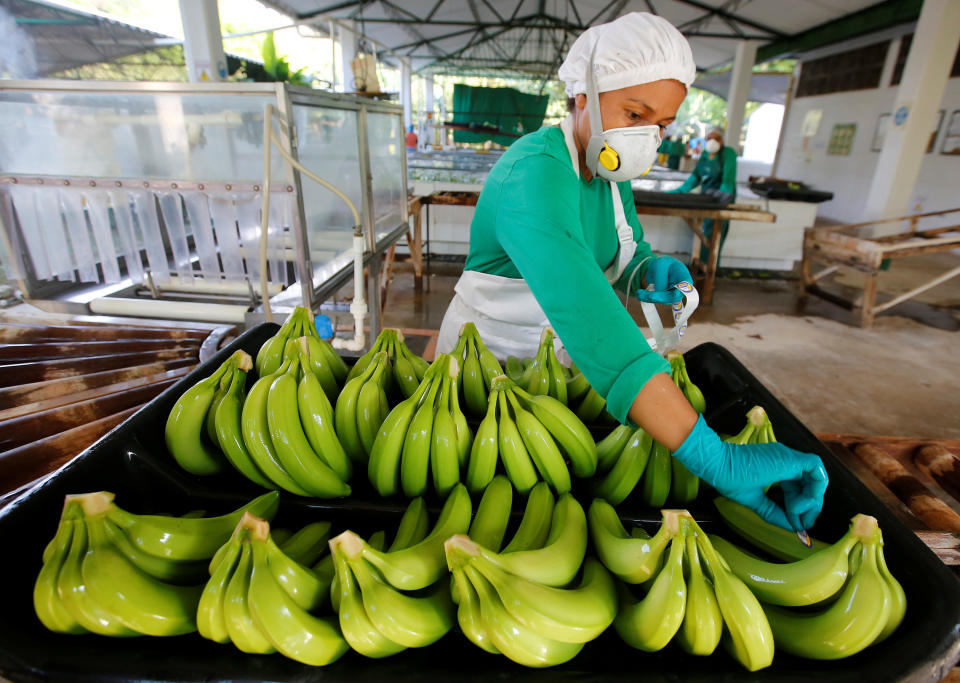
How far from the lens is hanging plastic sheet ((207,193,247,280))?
87.4 inches

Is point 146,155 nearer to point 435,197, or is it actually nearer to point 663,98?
point 663,98

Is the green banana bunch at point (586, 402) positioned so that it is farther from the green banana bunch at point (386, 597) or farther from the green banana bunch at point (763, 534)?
the green banana bunch at point (386, 597)

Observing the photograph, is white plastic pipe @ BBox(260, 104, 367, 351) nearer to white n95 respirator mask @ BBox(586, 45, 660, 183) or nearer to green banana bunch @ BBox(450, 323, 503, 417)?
green banana bunch @ BBox(450, 323, 503, 417)

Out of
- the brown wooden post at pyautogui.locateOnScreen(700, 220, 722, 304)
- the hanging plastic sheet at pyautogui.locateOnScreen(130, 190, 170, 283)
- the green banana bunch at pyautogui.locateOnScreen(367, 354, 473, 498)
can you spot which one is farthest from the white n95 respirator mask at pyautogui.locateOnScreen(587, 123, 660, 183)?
the brown wooden post at pyautogui.locateOnScreen(700, 220, 722, 304)

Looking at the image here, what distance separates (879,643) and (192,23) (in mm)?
7595

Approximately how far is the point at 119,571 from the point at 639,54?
1.56m

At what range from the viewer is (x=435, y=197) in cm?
613

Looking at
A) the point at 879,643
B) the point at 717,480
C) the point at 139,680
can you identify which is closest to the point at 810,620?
the point at 879,643

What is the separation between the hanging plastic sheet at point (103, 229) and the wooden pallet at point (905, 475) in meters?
3.05

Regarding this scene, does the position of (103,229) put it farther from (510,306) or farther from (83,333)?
(510,306)

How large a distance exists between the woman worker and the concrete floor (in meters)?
3.04

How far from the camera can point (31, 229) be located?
7.52 feet

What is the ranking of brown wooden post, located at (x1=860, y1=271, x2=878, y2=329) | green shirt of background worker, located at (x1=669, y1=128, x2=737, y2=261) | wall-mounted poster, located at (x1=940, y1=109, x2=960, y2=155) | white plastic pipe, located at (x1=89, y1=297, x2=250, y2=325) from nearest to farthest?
white plastic pipe, located at (x1=89, y1=297, x2=250, y2=325) < brown wooden post, located at (x1=860, y1=271, x2=878, y2=329) < green shirt of background worker, located at (x1=669, y1=128, x2=737, y2=261) < wall-mounted poster, located at (x1=940, y1=109, x2=960, y2=155)

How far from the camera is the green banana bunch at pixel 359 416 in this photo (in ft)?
3.47
